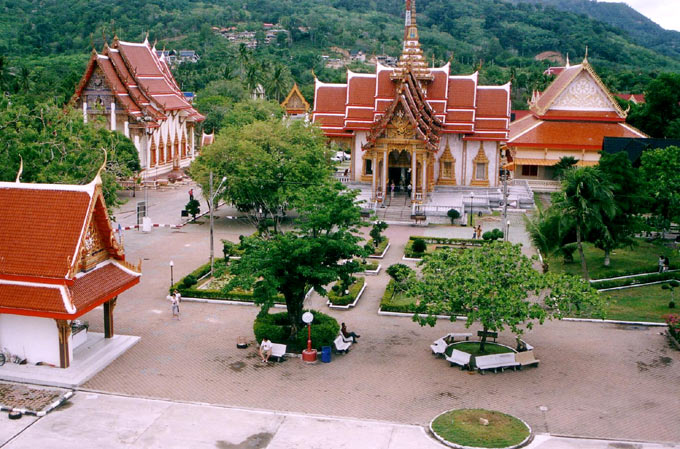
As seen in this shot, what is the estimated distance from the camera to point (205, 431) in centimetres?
2106

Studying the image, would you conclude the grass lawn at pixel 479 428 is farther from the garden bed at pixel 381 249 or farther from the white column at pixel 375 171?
the white column at pixel 375 171

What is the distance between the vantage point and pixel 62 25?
140750 mm

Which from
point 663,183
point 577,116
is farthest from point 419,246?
point 577,116

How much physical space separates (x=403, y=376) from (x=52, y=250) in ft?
→ 39.1

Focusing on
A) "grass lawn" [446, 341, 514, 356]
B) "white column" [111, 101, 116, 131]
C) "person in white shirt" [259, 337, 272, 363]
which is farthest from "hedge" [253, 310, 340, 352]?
"white column" [111, 101, 116, 131]

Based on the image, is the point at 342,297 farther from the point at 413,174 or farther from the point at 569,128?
the point at 569,128

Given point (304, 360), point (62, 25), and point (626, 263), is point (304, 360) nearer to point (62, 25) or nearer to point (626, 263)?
point (626, 263)

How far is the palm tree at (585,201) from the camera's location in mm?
36125

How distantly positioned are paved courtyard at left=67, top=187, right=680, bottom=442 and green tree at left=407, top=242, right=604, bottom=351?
1.95 meters

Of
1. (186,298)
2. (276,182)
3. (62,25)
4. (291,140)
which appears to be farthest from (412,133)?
(62,25)

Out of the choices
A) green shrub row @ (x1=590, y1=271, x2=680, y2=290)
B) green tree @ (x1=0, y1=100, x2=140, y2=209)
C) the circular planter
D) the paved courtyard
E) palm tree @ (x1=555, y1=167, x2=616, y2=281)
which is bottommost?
the circular planter

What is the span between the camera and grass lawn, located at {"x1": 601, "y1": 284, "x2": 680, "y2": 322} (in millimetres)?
31609

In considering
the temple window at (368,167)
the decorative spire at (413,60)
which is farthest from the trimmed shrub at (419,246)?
the decorative spire at (413,60)

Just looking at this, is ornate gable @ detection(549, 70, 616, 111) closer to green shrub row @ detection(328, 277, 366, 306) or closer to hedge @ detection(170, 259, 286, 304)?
green shrub row @ detection(328, 277, 366, 306)
